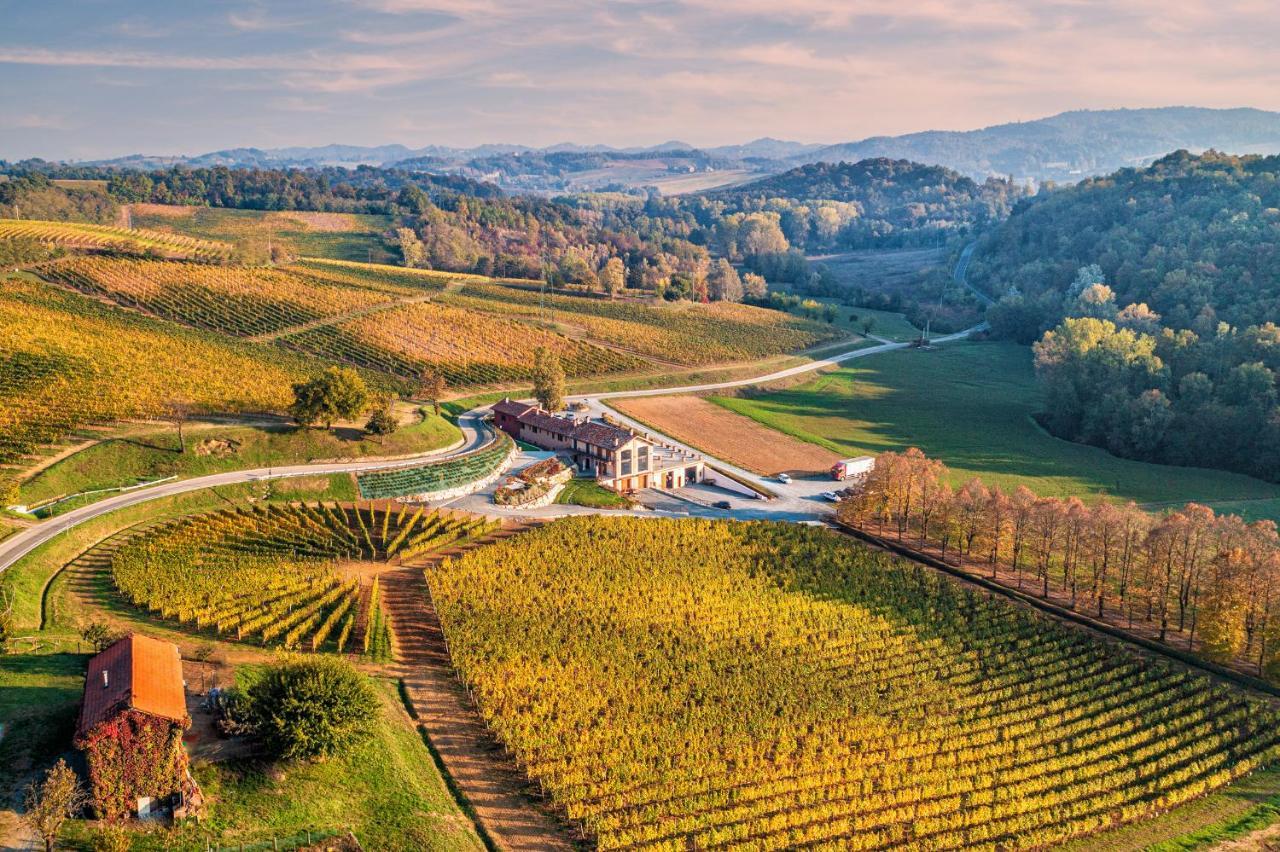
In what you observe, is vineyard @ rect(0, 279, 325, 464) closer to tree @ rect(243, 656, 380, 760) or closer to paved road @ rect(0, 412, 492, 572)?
paved road @ rect(0, 412, 492, 572)

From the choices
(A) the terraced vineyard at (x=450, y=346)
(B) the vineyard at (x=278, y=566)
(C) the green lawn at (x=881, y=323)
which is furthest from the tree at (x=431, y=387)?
(C) the green lawn at (x=881, y=323)

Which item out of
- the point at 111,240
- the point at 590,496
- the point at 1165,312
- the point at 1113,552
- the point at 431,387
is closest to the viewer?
the point at 1113,552

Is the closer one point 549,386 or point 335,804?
point 335,804

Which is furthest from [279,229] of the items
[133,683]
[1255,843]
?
[1255,843]

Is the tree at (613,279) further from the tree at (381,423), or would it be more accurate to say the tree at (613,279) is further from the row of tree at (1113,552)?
the row of tree at (1113,552)

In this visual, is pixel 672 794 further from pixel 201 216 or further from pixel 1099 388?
pixel 201 216

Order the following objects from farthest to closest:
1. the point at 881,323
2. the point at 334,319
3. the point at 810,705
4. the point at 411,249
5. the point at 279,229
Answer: the point at 279,229 → the point at 411,249 → the point at 881,323 → the point at 334,319 → the point at 810,705

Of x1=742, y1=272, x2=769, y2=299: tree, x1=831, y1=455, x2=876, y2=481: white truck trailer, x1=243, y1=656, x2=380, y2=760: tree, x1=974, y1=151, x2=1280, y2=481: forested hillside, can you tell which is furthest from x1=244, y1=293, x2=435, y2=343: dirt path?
x1=974, y1=151, x2=1280, y2=481: forested hillside

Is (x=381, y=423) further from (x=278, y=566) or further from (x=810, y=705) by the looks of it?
(x=810, y=705)
